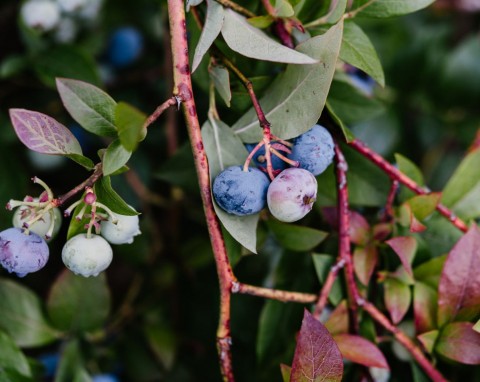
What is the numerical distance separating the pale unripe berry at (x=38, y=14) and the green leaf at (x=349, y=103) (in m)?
0.53

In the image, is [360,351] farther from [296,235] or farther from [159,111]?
[159,111]

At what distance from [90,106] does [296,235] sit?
36 cm

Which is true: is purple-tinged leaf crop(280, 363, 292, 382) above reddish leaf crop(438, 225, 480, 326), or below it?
below

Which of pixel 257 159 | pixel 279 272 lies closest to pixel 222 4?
pixel 257 159

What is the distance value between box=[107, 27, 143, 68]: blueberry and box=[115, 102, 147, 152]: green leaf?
724mm

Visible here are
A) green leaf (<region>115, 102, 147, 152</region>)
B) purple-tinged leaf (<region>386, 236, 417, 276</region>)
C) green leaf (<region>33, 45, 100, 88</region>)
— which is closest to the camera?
green leaf (<region>115, 102, 147, 152</region>)

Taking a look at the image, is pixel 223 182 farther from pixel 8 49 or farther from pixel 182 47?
pixel 8 49

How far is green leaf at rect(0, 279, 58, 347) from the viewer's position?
1007mm

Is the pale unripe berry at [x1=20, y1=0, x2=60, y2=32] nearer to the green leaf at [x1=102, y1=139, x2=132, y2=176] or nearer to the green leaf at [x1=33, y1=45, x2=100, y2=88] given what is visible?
the green leaf at [x1=33, y1=45, x2=100, y2=88]

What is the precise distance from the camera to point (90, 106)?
660 mm

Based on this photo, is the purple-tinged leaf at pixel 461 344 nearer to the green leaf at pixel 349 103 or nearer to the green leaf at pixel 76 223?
the green leaf at pixel 349 103

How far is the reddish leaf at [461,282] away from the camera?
0.79 metres

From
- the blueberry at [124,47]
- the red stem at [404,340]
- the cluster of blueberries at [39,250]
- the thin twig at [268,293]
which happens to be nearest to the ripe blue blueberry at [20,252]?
the cluster of blueberries at [39,250]

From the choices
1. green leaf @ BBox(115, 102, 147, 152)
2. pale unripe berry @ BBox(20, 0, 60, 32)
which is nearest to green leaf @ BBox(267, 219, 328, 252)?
green leaf @ BBox(115, 102, 147, 152)
